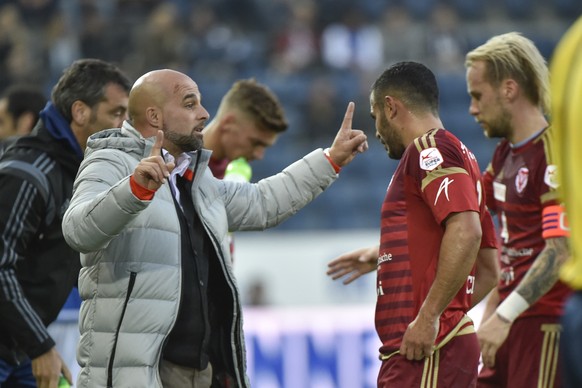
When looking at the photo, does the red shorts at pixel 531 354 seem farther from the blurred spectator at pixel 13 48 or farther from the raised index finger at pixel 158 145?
the blurred spectator at pixel 13 48

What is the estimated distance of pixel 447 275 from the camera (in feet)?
14.4

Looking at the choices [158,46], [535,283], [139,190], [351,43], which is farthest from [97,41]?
[139,190]

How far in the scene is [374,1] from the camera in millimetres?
16656

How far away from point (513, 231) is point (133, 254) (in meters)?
1.98

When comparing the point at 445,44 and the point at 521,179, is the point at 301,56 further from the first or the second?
the point at 521,179

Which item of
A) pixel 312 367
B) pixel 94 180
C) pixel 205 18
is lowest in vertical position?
pixel 312 367

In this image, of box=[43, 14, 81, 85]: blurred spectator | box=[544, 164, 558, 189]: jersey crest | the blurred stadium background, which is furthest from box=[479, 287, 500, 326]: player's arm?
box=[43, 14, 81, 85]: blurred spectator

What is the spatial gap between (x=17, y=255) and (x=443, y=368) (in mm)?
2049

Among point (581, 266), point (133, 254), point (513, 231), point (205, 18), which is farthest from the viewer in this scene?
point (205, 18)

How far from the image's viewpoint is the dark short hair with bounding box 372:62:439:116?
189 inches

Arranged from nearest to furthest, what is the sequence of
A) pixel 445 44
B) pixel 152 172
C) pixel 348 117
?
pixel 152 172, pixel 348 117, pixel 445 44

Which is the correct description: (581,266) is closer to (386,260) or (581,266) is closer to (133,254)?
(386,260)

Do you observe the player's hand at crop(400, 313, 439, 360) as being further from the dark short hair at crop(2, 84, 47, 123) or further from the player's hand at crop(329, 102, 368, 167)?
the dark short hair at crop(2, 84, 47, 123)

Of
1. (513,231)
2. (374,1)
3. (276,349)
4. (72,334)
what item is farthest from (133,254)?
(374,1)
